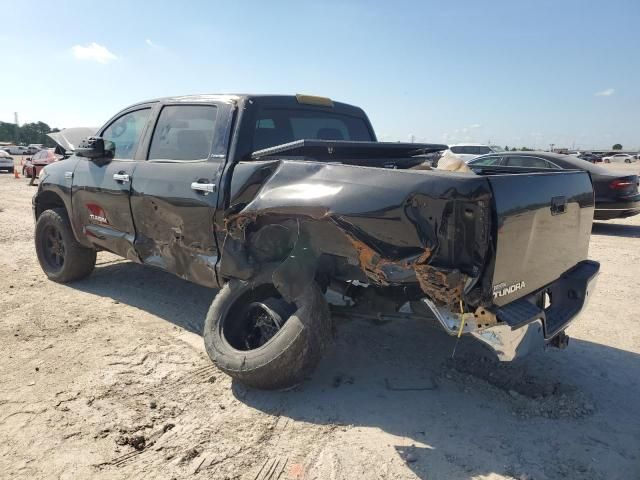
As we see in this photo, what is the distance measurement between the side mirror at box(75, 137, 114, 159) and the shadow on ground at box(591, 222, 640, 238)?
8.25 meters

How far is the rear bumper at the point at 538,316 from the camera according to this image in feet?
8.23

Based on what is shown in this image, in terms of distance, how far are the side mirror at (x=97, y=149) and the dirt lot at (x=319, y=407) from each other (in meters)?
1.48

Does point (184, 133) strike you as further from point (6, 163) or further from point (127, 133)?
point (6, 163)

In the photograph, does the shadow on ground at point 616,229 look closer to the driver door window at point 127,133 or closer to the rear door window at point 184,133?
the rear door window at point 184,133

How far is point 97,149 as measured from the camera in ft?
15.2

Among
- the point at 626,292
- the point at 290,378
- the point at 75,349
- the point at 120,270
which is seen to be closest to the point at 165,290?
the point at 120,270

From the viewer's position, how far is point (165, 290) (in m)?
5.29

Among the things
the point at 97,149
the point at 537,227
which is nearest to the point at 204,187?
the point at 97,149

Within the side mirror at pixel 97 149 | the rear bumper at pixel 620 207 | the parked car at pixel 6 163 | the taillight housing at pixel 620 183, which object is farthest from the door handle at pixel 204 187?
the parked car at pixel 6 163

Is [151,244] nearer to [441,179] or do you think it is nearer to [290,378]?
[290,378]

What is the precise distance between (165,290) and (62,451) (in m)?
2.79

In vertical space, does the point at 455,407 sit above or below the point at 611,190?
below

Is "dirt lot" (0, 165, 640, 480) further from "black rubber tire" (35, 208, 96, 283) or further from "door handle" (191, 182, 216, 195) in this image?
"door handle" (191, 182, 216, 195)

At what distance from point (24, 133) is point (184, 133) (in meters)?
85.6
